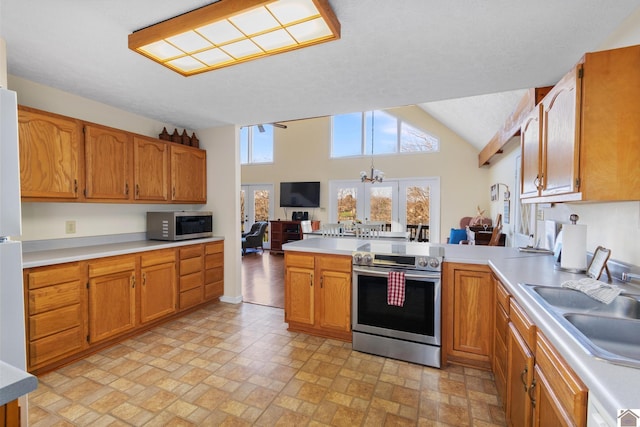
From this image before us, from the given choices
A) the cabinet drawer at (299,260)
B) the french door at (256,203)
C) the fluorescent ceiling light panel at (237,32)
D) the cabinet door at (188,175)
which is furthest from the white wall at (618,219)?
the french door at (256,203)

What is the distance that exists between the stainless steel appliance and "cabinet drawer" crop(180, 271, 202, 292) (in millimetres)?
1941

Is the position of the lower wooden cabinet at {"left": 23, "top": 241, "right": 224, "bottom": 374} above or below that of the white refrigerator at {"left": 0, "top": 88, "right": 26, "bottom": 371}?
below

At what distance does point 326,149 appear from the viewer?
299 inches

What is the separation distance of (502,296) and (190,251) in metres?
3.03

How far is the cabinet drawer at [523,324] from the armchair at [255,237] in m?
6.36

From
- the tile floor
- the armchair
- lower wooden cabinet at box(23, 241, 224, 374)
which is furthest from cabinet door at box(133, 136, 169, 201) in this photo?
the armchair

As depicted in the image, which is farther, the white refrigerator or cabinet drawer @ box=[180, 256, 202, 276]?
cabinet drawer @ box=[180, 256, 202, 276]

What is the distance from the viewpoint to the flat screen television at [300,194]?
300 inches

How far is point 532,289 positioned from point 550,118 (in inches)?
40.7

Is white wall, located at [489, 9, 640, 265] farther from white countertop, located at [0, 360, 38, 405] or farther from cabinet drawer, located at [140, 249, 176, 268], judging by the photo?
cabinet drawer, located at [140, 249, 176, 268]

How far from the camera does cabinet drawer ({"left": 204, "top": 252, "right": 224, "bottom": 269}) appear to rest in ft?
11.6

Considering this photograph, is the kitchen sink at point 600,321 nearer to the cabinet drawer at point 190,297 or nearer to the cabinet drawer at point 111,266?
the cabinet drawer at point 111,266

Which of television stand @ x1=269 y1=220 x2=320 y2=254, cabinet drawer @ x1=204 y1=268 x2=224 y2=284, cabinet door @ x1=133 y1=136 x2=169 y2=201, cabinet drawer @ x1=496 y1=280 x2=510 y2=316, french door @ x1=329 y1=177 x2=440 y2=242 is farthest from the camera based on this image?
television stand @ x1=269 y1=220 x2=320 y2=254

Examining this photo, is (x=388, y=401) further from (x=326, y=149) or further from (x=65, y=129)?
(x=326, y=149)
